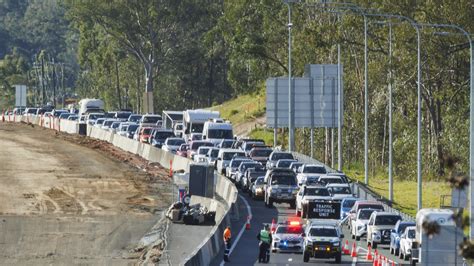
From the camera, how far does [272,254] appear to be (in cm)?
4256

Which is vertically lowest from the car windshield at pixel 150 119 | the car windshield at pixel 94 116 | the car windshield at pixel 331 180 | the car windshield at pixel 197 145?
the car windshield at pixel 331 180

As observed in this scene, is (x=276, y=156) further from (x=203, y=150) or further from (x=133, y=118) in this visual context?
(x=133, y=118)

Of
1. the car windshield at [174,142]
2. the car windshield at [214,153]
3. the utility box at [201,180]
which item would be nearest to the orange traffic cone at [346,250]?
the utility box at [201,180]

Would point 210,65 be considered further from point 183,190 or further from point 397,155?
point 183,190

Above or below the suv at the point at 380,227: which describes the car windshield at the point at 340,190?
above

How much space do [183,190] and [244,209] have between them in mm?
2709

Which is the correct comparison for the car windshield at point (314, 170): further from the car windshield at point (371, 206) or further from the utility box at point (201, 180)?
the car windshield at point (371, 206)

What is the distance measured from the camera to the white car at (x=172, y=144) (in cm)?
8281

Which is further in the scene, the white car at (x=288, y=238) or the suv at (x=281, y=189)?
the suv at (x=281, y=189)

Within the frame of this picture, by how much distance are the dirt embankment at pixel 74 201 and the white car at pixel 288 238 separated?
452cm

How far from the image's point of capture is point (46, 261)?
43.5m

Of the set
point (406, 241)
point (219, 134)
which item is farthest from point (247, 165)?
point (406, 241)

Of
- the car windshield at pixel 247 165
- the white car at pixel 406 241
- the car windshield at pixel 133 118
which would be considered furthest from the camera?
the car windshield at pixel 133 118

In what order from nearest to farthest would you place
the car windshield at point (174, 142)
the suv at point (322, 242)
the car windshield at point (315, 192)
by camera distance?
the suv at point (322, 242) → the car windshield at point (315, 192) → the car windshield at point (174, 142)
